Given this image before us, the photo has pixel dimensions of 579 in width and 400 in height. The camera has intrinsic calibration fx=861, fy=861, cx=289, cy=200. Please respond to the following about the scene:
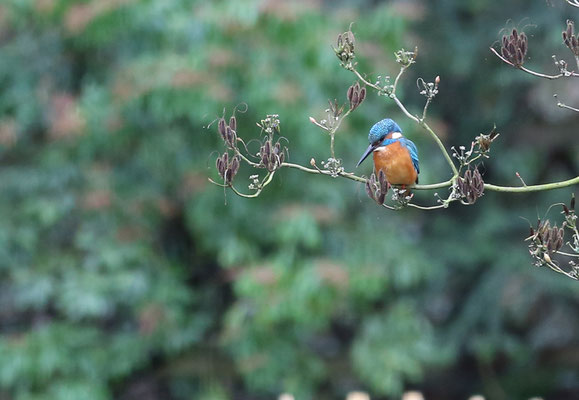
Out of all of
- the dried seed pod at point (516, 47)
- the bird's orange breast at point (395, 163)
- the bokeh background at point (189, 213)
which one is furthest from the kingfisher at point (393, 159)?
the bokeh background at point (189, 213)

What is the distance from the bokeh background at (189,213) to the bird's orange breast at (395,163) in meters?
2.51

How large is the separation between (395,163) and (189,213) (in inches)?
135

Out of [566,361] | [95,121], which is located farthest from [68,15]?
[566,361]

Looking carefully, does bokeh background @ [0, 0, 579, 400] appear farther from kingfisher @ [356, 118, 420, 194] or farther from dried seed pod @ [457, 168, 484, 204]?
dried seed pod @ [457, 168, 484, 204]

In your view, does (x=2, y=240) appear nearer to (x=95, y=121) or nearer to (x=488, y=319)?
(x=95, y=121)

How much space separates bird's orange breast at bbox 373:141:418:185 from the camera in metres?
2.29

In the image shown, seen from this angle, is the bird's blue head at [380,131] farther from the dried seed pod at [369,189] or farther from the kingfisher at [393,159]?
the dried seed pod at [369,189]

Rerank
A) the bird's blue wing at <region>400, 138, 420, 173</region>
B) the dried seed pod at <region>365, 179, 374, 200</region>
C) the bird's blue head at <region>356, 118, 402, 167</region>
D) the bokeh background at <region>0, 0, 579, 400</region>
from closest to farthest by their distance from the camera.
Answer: the dried seed pod at <region>365, 179, 374, 200</region> < the bird's blue head at <region>356, 118, 402, 167</region> < the bird's blue wing at <region>400, 138, 420, 173</region> < the bokeh background at <region>0, 0, 579, 400</region>

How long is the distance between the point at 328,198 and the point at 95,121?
1.54 m

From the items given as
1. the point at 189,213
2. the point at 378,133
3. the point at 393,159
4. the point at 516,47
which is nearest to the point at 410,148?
the point at 393,159

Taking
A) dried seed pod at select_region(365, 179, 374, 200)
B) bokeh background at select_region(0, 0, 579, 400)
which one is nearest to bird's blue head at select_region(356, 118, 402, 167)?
dried seed pod at select_region(365, 179, 374, 200)

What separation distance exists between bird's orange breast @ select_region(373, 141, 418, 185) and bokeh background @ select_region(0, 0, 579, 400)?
2.51 metres

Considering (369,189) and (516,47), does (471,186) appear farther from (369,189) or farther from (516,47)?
(516,47)

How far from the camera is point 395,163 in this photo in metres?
2.29
